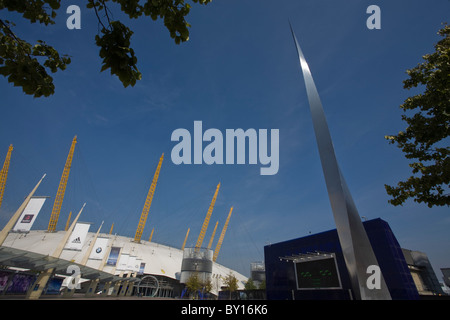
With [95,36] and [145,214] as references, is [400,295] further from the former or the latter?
[145,214]

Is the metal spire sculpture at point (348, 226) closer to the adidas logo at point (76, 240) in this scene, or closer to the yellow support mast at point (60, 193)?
the adidas logo at point (76, 240)

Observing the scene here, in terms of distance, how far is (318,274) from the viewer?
106 feet

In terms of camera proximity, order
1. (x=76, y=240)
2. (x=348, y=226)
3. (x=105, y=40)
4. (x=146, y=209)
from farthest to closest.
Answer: (x=146, y=209) < (x=76, y=240) < (x=348, y=226) < (x=105, y=40)

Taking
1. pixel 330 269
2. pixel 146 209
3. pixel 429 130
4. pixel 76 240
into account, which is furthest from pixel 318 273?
pixel 146 209

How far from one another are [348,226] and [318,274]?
30.5 meters

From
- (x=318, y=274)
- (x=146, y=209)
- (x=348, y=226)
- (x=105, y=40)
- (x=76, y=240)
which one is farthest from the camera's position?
(x=146, y=209)

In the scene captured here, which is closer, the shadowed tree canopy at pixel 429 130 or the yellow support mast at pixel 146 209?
the shadowed tree canopy at pixel 429 130

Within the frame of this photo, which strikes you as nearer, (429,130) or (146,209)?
(429,130)

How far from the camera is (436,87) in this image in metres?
9.09

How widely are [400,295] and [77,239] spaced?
45.3m

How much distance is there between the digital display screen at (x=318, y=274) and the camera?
30.5 m

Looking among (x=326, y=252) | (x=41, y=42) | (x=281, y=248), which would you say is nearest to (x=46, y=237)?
(x=281, y=248)

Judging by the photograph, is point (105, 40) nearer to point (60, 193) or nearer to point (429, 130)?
point (429, 130)

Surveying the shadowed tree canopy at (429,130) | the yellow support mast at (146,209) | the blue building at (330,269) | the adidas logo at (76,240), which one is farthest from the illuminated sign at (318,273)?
the yellow support mast at (146,209)
